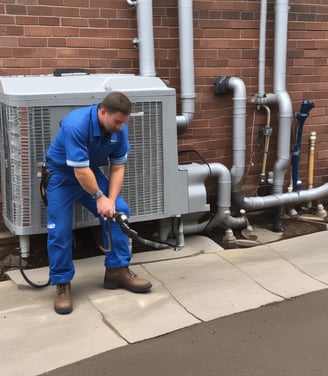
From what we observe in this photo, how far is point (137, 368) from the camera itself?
313 cm

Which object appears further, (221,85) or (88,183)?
(221,85)

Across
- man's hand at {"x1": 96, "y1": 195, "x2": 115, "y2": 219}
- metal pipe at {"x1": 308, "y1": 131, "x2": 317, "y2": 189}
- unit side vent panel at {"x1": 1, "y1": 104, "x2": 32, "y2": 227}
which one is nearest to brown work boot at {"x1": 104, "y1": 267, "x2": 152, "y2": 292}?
man's hand at {"x1": 96, "y1": 195, "x2": 115, "y2": 219}

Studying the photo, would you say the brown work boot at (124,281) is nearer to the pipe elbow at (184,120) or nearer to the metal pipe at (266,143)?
the pipe elbow at (184,120)

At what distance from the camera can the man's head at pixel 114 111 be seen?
350 centimetres

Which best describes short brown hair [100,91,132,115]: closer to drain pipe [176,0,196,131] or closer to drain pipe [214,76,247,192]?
drain pipe [176,0,196,131]

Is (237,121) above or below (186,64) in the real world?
below

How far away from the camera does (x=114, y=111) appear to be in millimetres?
3496

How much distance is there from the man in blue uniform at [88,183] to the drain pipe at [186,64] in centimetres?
137

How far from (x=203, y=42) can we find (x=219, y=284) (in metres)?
2.40

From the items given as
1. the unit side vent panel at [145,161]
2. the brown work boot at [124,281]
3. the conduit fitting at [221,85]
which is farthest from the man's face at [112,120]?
the conduit fitting at [221,85]

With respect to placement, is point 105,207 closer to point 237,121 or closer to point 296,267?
point 296,267

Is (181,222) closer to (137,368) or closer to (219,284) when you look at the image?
(219,284)

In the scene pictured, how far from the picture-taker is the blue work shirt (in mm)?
3555

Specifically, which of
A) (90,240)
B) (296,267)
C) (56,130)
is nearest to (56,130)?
(56,130)
